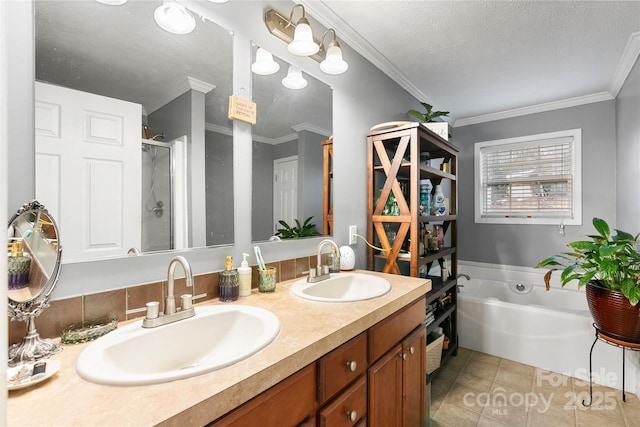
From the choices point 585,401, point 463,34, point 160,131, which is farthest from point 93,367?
point 585,401

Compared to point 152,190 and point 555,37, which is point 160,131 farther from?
point 555,37

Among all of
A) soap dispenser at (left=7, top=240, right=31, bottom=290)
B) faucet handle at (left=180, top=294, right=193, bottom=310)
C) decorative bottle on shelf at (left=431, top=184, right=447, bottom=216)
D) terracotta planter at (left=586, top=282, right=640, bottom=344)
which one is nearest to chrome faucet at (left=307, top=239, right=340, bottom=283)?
faucet handle at (left=180, top=294, right=193, bottom=310)

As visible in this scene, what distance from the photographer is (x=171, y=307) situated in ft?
2.92

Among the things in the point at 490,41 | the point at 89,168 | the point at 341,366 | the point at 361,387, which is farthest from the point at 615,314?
the point at 89,168

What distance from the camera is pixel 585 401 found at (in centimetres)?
188

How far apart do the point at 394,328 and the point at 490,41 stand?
79.2 inches

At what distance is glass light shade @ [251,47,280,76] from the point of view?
136 centimetres

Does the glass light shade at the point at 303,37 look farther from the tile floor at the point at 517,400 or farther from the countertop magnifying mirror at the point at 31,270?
the tile floor at the point at 517,400

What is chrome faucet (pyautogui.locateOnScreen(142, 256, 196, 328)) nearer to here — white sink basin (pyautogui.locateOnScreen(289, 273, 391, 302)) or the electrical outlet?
white sink basin (pyautogui.locateOnScreen(289, 273, 391, 302))

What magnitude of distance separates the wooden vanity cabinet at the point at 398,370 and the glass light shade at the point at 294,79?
1250 millimetres

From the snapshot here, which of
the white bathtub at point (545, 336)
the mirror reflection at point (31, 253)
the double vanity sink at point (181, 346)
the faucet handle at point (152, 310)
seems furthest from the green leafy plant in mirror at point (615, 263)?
the mirror reflection at point (31, 253)

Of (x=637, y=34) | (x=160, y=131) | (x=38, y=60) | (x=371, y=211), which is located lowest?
(x=371, y=211)

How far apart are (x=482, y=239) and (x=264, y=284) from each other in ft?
10.6

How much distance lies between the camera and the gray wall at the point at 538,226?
2.88m
